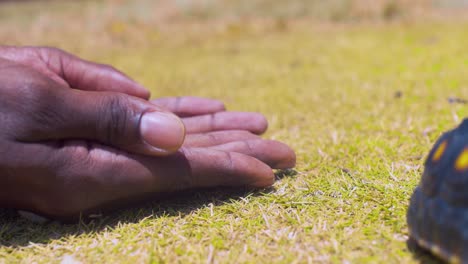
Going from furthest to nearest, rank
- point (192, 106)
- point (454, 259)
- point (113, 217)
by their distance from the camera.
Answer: point (192, 106), point (113, 217), point (454, 259)

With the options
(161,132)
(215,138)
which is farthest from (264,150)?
(161,132)

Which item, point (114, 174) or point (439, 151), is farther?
point (114, 174)

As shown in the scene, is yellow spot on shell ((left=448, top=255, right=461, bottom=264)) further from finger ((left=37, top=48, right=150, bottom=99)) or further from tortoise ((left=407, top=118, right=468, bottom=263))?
finger ((left=37, top=48, right=150, bottom=99))

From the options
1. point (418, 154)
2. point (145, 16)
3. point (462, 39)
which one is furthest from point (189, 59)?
point (418, 154)

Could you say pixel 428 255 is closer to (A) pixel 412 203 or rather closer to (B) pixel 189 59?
(A) pixel 412 203

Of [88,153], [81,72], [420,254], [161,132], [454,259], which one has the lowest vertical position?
[420,254]

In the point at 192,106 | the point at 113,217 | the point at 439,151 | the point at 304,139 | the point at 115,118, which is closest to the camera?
the point at 439,151

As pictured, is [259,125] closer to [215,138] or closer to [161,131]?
[215,138]
